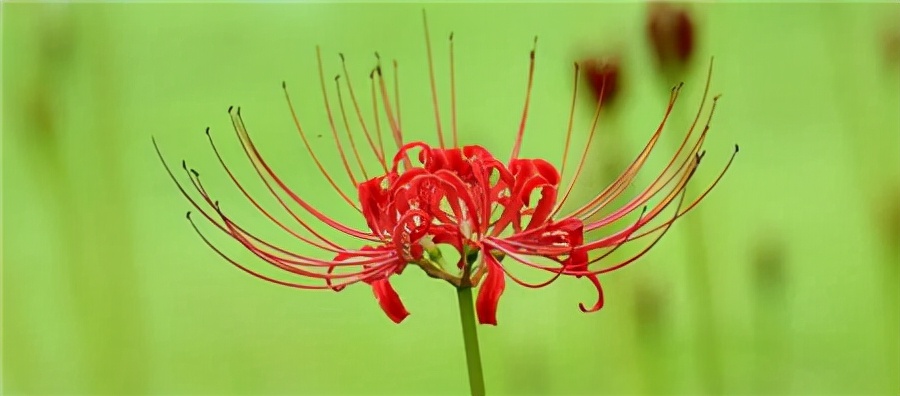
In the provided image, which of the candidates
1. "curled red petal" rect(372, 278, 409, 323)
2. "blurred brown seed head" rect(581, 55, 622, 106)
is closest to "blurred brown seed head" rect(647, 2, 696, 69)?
"blurred brown seed head" rect(581, 55, 622, 106)

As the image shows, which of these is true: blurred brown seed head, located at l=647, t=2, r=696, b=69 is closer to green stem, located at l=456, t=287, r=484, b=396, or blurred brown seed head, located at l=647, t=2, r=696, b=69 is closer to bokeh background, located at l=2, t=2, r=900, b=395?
bokeh background, located at l=2, t=2, r=900, b=395

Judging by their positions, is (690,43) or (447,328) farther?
(447,328)

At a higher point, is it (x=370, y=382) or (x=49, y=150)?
(x=49, y=150)

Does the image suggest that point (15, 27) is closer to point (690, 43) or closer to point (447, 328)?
point (447, 328)

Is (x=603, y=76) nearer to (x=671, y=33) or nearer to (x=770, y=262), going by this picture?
(x=671, y=33)

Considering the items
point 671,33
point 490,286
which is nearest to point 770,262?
point 671,33

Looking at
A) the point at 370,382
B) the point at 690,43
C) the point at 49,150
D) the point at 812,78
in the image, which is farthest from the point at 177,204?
the point at 812,78
